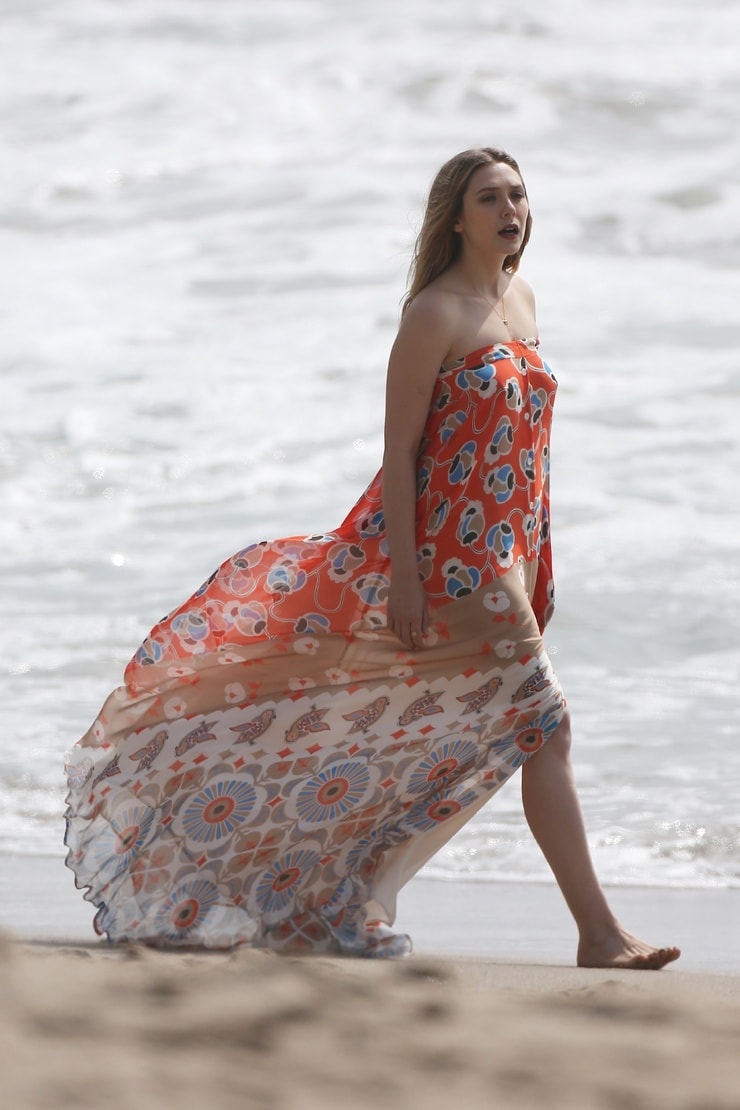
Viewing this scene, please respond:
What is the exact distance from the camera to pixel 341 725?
3.64 metres

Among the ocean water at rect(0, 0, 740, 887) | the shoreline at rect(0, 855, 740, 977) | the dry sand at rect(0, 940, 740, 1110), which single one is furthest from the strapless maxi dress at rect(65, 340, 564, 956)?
the ocean water at rect(0, 0, 740, 887)

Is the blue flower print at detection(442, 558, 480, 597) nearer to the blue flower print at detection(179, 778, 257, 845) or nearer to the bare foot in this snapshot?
the blue flower print at detection(179, 778, 257, 845)

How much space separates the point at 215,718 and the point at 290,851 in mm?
357

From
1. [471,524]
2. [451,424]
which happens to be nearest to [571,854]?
[471,524]

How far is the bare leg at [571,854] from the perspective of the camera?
356cm

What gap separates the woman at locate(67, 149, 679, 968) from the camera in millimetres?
3566

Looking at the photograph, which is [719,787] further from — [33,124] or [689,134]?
[33,124]

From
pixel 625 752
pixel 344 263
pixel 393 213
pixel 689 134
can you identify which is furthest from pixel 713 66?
pixel 625 752

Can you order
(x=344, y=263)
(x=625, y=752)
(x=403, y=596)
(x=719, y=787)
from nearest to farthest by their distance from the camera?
(x=403, y=596) < (x=719, y=787) < (x=625, y=752) < (x=344, y=263)

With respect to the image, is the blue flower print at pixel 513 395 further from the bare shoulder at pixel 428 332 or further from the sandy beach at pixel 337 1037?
the sandy beach at pixel 337 1037

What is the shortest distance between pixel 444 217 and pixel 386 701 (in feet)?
3.74

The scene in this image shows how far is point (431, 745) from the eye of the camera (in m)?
3.61

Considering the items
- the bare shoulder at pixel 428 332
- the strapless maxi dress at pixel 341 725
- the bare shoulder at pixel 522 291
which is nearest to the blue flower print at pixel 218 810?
the strapless maxi dress at pixel 341 725

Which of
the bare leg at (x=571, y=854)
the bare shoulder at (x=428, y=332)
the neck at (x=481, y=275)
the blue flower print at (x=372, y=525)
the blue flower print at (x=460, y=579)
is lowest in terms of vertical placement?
the bare leg at (x=571, y=854)
